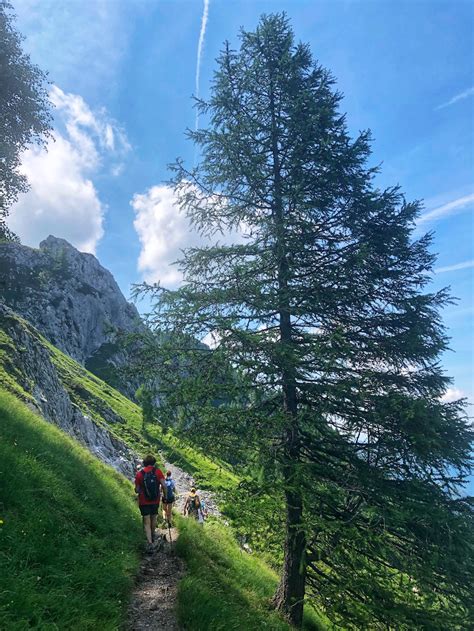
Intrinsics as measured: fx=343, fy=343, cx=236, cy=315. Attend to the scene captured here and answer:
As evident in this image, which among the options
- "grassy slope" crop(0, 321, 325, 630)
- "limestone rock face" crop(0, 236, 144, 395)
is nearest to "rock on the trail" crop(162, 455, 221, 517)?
"grassy slope" crop(0, 321, 325, 630)

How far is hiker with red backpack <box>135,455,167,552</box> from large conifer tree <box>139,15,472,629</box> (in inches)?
109

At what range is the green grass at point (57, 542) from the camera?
4.08 meters

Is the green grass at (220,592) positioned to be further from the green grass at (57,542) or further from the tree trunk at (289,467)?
the green grass at (57,542)

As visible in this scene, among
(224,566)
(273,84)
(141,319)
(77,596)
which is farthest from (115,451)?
(273,84)

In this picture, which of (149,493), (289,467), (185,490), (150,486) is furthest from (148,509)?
(185,490)

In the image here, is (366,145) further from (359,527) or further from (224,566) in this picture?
(224,566)

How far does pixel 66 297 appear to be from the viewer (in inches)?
3629

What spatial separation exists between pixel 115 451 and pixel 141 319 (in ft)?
68.0

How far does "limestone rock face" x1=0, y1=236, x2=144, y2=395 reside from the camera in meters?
81.0

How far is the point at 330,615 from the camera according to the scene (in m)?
6.21

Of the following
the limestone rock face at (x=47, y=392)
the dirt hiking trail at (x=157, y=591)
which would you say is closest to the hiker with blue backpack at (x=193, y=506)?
the limestone rock face at (x=47, y=392)

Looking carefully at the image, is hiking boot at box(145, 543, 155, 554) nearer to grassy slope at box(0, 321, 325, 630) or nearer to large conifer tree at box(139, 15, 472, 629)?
grassy slope at box(0, 321, 325, 630)

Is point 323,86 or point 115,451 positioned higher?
point 323,86

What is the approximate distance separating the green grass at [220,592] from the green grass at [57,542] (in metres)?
1.10
